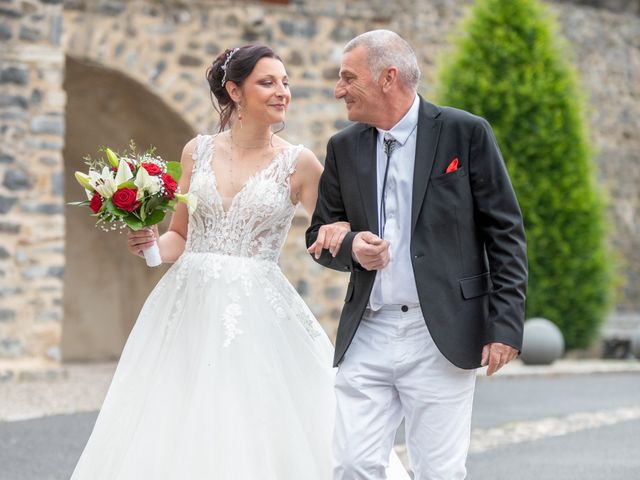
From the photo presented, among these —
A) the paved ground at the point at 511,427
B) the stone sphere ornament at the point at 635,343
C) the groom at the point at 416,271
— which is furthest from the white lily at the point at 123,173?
the stone sphere ornament at the point at 635,343

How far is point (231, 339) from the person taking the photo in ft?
13.4

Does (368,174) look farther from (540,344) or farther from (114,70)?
(540,344)

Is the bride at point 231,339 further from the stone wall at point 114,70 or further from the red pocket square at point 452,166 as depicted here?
the stone wall at point 114,70

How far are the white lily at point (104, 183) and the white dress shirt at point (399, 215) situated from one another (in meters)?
0.92

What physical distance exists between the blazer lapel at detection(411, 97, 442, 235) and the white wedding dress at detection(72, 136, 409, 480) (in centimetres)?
81

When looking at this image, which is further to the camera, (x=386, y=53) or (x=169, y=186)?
(x=169, y=186)

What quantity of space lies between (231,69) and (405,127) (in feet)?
2.93

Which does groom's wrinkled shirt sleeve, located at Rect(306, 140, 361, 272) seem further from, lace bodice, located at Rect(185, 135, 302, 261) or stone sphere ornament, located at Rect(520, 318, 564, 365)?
stone sphere ornament, located at Rect(520, 318, 564, 365)

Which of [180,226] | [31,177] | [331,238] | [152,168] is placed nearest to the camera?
[331,238]

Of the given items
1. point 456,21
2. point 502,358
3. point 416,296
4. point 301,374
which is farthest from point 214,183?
point 456,21

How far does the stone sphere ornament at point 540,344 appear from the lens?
12227mm

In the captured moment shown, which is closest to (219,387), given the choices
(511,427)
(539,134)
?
(511,427)

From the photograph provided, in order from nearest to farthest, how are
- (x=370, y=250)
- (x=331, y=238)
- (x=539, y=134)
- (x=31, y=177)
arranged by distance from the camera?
(x=370, y=250) → (x=331, y=238) → (x=31, y=177) → (x=539, y=134)

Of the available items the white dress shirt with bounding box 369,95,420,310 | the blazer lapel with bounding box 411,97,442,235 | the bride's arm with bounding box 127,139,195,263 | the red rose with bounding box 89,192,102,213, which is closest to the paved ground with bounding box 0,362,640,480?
the bride's arm with bounding box 127,139,195,263
